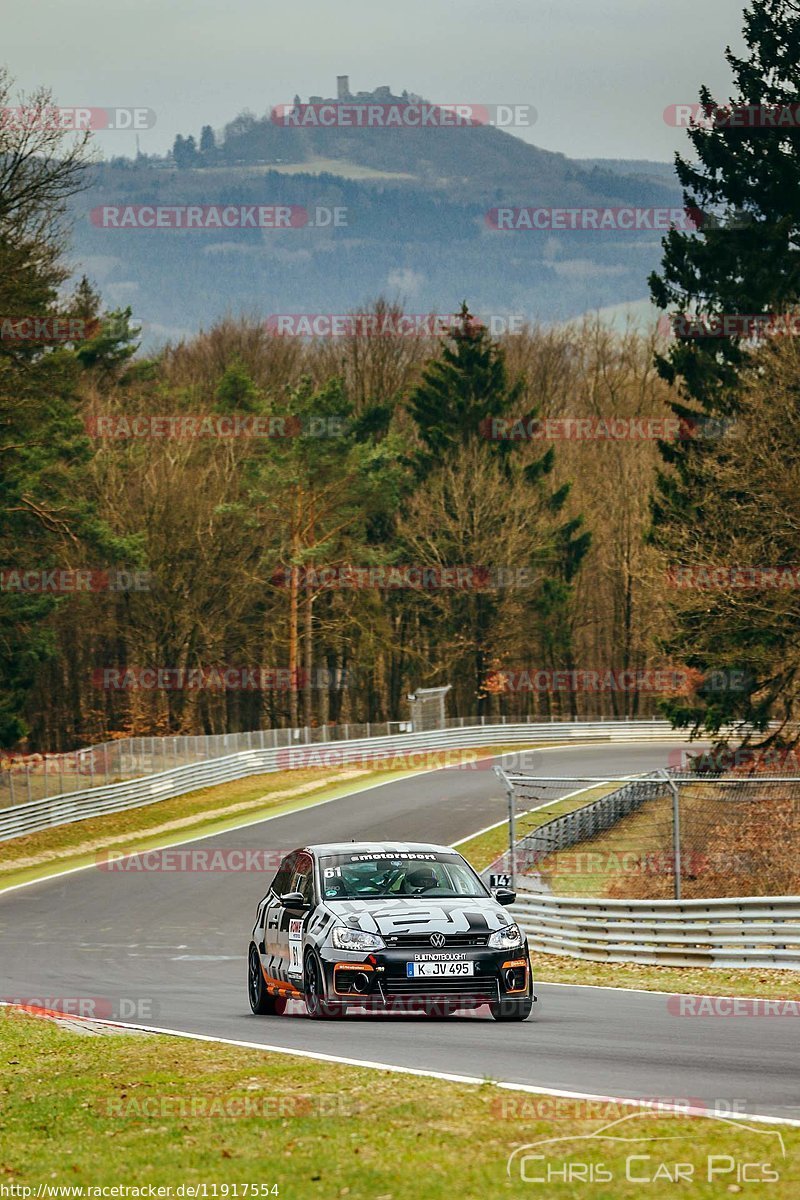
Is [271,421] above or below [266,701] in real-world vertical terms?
above

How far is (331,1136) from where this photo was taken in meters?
8.12

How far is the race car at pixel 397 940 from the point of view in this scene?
13195 mm

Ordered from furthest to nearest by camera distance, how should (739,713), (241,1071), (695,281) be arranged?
(695,281) < (739,713) < (241,1071)

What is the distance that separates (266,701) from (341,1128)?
79002mm

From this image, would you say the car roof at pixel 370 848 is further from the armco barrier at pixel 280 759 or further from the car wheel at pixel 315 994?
the armco barrier at pixel 280 759

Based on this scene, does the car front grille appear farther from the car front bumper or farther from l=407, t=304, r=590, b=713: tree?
l=407, t=304, r=590, b=713: tree

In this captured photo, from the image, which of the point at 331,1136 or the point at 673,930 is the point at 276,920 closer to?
the point at 331,1136

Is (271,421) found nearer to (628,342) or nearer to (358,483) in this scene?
(358,483)

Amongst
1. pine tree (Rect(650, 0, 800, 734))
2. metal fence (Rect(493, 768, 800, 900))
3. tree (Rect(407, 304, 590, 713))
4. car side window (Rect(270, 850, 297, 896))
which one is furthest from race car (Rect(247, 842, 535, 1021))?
tree (Rect(407, 304, 590, 713))

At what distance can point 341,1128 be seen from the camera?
8.33 m

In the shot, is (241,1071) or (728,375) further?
(728,375)

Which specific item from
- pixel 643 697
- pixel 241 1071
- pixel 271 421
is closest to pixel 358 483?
pixel 271 421

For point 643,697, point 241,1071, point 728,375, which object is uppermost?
point 728,375

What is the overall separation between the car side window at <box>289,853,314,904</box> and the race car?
22 mm
